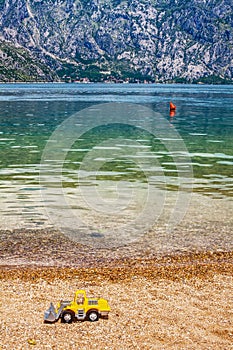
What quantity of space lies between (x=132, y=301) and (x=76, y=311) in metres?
2.36

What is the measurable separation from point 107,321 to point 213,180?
2576 centimetres

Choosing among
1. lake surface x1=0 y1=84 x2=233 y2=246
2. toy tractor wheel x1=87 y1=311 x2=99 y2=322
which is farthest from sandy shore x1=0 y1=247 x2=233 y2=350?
lake surface x1=0 y1=84 x2=233 y2=246

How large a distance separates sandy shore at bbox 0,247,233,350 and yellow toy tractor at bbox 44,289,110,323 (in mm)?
192

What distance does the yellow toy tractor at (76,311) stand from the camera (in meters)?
13.2

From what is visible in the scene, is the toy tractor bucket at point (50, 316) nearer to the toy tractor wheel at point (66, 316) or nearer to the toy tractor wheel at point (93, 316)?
the toy tractor wheel at point (66, 316)

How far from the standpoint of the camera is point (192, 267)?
1823 centimetres

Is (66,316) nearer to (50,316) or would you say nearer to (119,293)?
(50,316)

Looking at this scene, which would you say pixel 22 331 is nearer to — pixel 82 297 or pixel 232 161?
pixel 82 297

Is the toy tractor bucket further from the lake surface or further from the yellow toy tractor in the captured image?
the lake surface

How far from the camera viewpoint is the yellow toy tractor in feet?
43.4

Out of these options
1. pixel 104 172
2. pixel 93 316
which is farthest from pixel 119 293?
pixel 104 172

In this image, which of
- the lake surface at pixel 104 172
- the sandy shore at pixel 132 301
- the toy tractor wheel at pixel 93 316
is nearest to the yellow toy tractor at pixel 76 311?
the toy tractor wheel at pixel 93 316

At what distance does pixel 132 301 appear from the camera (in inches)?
586

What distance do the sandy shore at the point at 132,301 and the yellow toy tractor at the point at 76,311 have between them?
19cm
